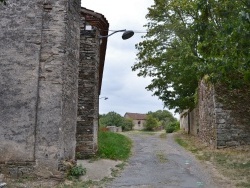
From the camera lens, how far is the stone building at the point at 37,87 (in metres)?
8.47

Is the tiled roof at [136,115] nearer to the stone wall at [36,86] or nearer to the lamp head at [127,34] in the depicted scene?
the lamp head at [127,34]

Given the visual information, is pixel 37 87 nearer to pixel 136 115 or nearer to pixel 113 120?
pixel 113 120

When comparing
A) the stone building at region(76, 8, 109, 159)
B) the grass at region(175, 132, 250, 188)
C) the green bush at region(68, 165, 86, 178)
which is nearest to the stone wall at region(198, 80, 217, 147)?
the grass at region(175, 132, 250, 188)

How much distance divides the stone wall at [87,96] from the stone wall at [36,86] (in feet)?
8.73

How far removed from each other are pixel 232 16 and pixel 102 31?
21.1ft

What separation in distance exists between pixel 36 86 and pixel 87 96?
361cm

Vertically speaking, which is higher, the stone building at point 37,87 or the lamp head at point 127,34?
the lamp head at point 127,34

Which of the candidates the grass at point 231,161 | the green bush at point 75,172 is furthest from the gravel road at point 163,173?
the green bush at point 75,172

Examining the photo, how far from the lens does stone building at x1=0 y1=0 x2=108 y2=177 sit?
27.8 ft

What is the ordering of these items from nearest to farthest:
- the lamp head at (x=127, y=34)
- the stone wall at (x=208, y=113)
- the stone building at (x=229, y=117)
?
the lamp head at (x=127, y=34) < the stone building at (x=229, y=117) < the stone wall at (x=208, y=113)

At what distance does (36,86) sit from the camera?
871cm

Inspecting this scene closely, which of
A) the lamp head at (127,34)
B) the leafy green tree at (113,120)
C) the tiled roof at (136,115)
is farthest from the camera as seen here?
the tiled roof at (136,115)

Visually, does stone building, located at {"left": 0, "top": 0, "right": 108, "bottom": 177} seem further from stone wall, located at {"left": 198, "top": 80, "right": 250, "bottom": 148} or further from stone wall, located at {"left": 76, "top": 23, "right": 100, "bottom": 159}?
stone wall, located at {"left": 198, "top": 80, "right": 250, "bottom": 148}

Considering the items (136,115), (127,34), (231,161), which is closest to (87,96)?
(127,34)
